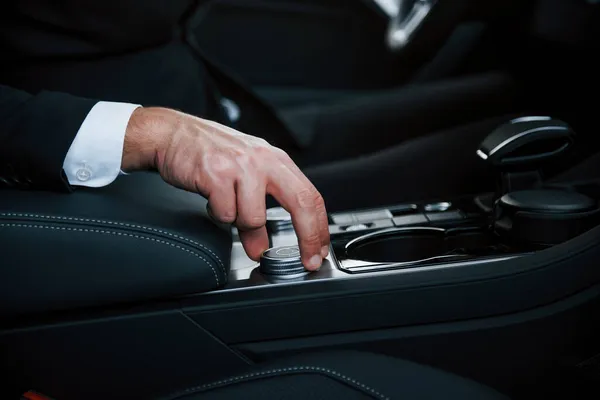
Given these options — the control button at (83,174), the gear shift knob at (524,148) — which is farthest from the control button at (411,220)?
the control button at (83,174)

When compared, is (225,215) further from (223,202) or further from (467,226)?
(467,226)

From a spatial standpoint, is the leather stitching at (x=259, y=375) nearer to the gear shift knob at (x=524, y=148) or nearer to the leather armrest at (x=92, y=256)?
the leather armrest at (x=92, y=256)

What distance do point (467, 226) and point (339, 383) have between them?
0.40 m

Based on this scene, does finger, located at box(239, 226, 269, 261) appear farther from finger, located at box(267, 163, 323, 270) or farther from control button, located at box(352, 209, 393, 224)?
control button, located at box(352, 209, 393, 224)

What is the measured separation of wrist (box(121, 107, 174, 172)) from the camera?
0.98m

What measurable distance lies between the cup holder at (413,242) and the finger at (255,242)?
0.40ft

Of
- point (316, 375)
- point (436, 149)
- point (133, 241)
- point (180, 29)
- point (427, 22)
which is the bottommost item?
point (316, 375)

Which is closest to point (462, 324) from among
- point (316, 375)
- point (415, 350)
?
point (415, 350)

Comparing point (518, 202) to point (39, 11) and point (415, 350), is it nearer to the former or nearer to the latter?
point (415, 350)

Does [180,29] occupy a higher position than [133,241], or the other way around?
[180,29]

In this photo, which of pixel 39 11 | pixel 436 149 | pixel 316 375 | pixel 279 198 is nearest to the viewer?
pixel 316 375

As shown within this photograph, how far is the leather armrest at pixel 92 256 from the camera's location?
0.83m

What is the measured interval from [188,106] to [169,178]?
Result: 0.57 meters

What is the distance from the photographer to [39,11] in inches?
48.6
